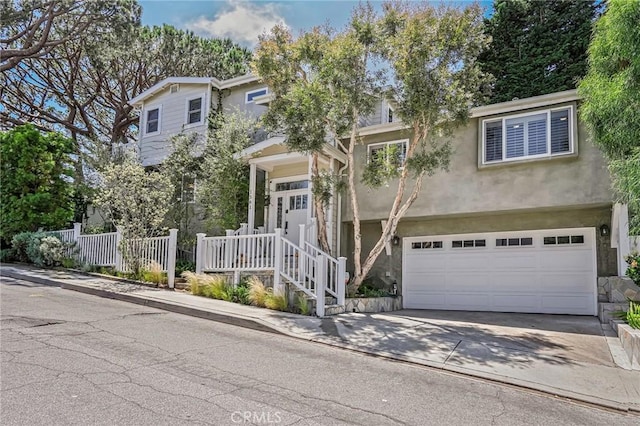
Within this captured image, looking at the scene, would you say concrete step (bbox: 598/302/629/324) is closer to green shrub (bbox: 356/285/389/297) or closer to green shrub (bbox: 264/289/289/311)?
green shrub (bbox: 356/285/389/297)

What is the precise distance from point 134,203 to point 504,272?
10.3 m

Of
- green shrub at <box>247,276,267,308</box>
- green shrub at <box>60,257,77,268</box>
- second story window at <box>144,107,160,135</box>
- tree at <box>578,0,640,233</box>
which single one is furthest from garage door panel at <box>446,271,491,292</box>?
second story window at <box>144,107,160,135</box>

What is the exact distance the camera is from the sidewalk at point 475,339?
222 inches

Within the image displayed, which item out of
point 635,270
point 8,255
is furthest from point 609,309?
point 8,255

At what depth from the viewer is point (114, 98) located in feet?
80.9

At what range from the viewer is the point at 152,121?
61.9 ft

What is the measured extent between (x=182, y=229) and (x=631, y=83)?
1277 centimetres

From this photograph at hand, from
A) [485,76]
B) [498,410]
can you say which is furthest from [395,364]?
[485,76]

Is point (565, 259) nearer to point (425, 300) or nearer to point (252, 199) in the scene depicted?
point (425, 300)

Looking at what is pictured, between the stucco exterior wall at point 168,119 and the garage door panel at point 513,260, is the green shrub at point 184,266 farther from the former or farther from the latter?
the garage door panel at point 513,260

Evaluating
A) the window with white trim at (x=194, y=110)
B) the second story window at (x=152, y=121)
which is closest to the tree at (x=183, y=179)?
the window with white trim at (x=194, y=110)

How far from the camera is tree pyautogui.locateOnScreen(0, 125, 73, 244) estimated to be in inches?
617

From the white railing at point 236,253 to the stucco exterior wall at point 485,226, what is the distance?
3.85 metres

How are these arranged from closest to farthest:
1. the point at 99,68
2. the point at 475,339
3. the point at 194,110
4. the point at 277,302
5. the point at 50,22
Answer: the point at 475,339, the point at 277,302, the point at 194,110, the point at 50,22, the point at 99,68
